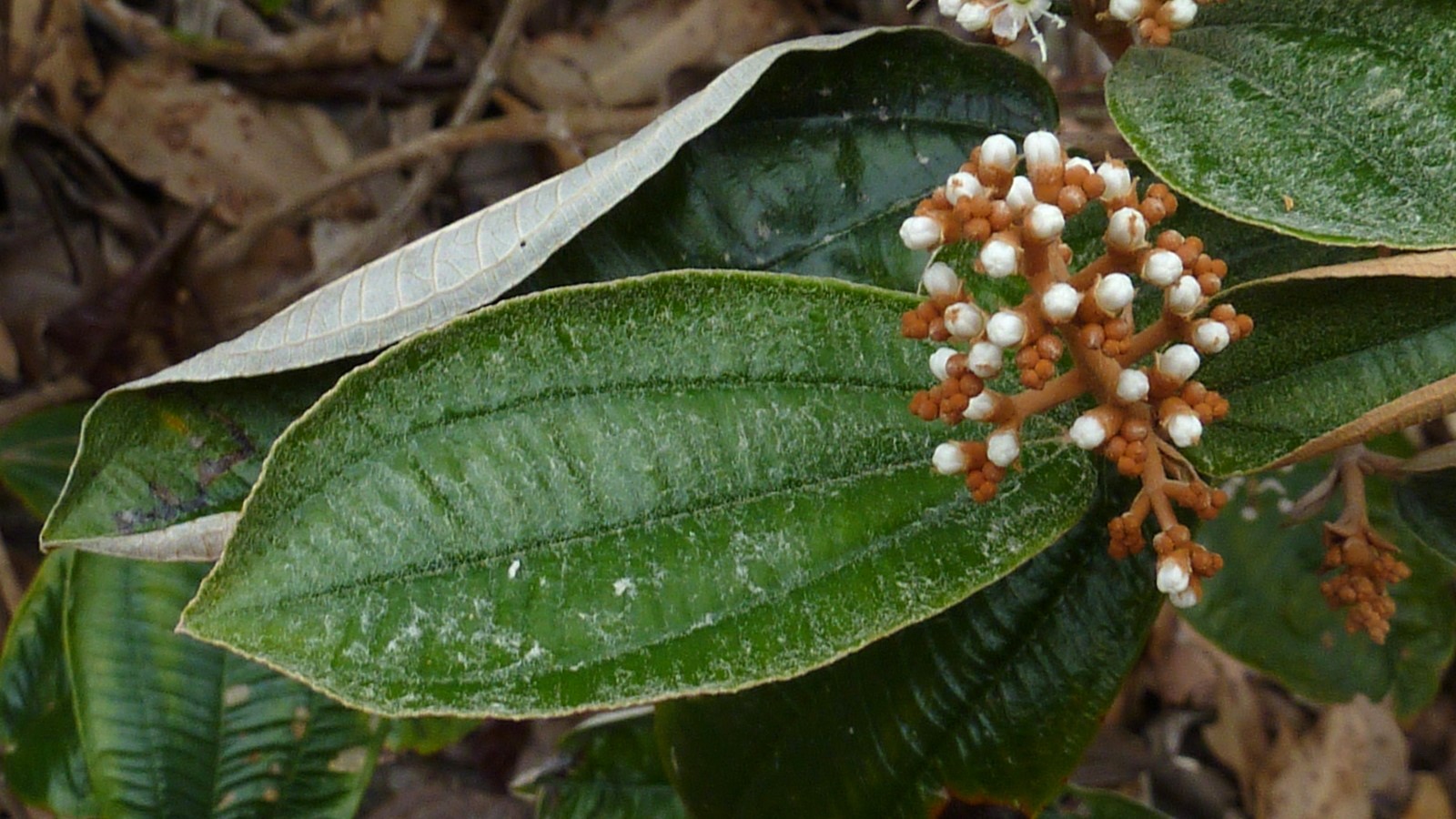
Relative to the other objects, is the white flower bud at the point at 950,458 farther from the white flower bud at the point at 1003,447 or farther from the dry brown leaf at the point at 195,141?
the dry brown leaf at the point at 195,141

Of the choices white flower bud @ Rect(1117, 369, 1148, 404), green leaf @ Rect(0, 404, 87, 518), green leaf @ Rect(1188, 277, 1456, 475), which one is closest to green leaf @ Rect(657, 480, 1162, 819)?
green leaf @ Rect(1188, 277, 1456, 475)

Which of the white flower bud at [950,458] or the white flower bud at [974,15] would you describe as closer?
the white flower bud at [950,458]

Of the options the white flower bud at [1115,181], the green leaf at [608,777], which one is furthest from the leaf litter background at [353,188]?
the white flower bud at [1115,181]

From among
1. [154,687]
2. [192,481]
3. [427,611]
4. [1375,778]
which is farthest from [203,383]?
[1375,778]

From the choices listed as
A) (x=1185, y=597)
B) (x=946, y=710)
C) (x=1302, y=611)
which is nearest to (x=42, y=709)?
(x=946, y=710)

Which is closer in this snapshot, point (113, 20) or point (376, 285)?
point (376, 285)

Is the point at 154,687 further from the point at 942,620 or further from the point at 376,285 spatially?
the point at 942,620
